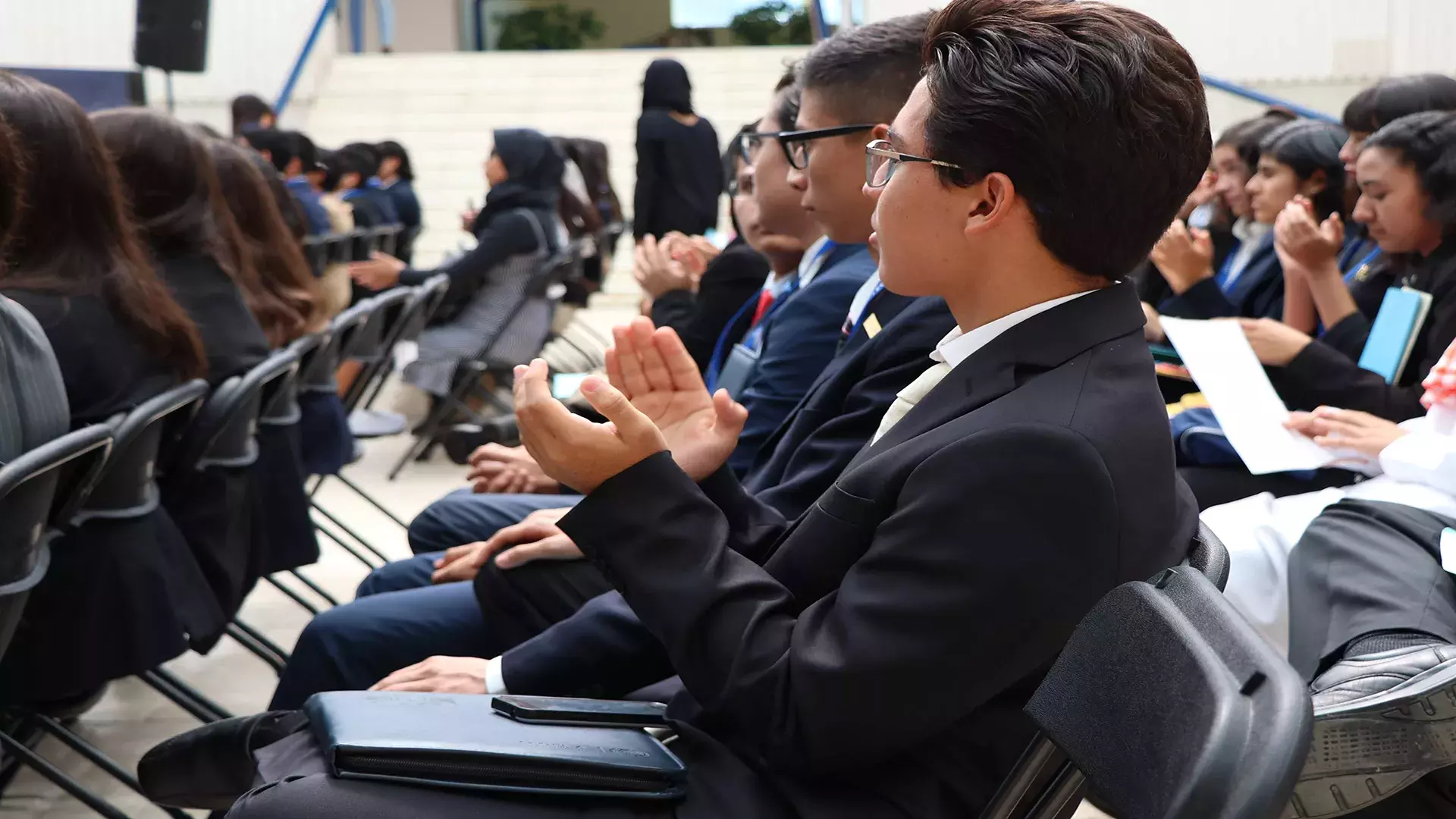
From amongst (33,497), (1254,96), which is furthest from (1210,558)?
(1254,96)

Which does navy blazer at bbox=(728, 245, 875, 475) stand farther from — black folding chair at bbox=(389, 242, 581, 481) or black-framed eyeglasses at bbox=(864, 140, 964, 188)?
black folding chair at bbox=(389, 242, 581, 481)

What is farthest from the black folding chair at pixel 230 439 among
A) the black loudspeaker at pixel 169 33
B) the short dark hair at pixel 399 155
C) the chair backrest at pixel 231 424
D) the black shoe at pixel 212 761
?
the black loudspeaker at pixel 169 33

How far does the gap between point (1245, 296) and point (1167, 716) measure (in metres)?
3.04

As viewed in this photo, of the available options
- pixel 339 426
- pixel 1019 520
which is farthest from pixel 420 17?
pixel 1019 520

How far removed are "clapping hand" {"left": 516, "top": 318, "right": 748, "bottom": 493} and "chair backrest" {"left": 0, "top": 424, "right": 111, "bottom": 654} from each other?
2.34 feet

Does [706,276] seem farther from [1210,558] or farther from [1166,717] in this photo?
[1166,717]

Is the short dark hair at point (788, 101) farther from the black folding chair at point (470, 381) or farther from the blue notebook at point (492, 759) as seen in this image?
the black folding chair at point (470, 381)

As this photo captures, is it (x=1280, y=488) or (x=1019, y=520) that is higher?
(x=1019, y=520)

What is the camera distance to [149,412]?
6.77ft

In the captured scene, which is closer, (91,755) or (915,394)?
(915,394)

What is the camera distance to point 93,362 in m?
2.23

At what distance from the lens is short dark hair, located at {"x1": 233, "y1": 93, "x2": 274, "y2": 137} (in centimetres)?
852

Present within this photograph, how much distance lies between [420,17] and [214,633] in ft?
68.3

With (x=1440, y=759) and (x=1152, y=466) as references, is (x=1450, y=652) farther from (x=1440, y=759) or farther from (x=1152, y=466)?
(x=1152, y=466)
